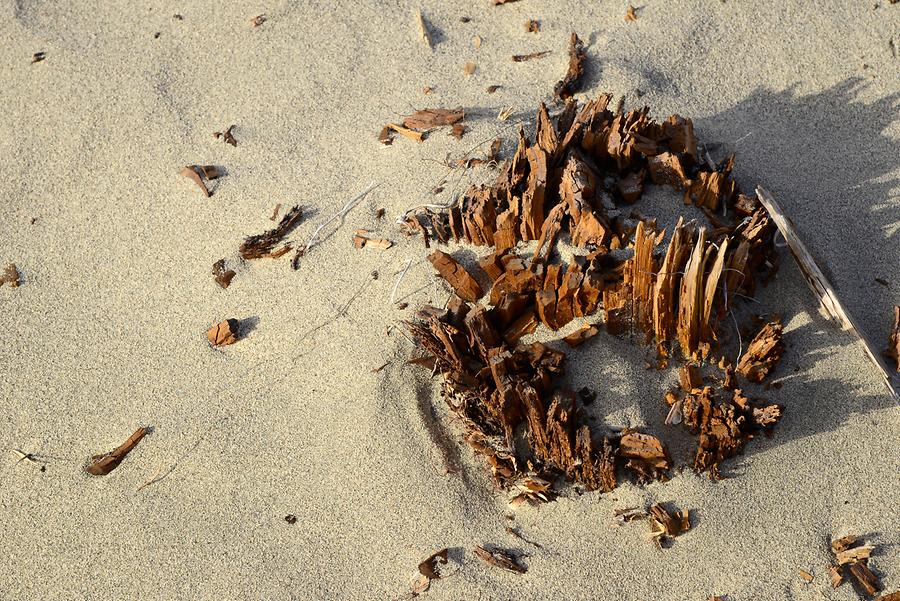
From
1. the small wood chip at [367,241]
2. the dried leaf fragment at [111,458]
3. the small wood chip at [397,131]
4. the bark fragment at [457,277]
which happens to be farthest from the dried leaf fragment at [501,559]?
the small wood chip at [397,131]

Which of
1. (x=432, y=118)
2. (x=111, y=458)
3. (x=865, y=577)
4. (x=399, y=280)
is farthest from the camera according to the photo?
(x=432, y=118)

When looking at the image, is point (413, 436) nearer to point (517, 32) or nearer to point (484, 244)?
point (484, 244)

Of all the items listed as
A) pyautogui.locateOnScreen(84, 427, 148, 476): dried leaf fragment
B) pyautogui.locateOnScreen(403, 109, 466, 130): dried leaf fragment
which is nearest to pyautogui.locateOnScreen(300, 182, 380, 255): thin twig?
pyautogui.locateOnScreen(403, 109, 466, 130): dried leaf fragment

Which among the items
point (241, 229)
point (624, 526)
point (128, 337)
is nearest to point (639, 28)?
point (241, 229)

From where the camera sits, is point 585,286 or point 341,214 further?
point 341,214

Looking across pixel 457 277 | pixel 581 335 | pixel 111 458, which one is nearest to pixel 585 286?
pixel 581 335

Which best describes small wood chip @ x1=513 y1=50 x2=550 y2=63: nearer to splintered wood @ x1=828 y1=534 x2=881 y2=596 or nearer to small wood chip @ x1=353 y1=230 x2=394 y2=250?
small wood chip @ x1=353 y1=230 x2=394 y2=250

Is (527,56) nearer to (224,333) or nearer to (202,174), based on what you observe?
(202,174)
